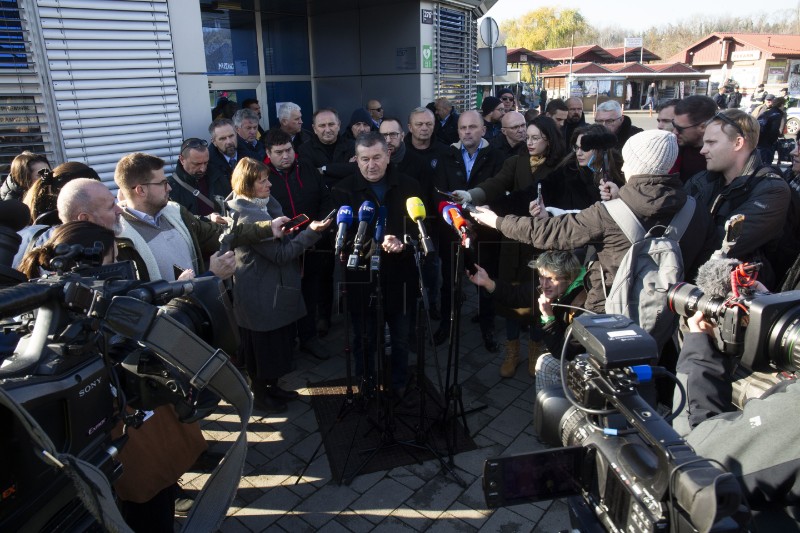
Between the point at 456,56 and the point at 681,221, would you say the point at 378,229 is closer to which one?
the point at 681,221

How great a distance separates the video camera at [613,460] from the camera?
4.21 ft

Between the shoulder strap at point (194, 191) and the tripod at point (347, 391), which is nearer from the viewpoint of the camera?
the tripod at point (347, 391)

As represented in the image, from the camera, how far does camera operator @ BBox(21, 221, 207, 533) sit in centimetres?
222

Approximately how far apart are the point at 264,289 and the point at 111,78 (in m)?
2.84

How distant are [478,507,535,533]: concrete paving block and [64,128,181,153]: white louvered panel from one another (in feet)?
15.5

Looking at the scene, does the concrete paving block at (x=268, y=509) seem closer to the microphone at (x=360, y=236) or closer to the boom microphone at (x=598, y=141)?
the microphone at (x=360, y=236)

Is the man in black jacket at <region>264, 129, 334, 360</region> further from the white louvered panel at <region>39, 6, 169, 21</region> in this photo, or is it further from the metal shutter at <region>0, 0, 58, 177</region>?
the metal shutter at <region>0, 0, 58, 177</region>

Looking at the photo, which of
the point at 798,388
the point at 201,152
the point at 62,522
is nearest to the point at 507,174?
the point at 201,152

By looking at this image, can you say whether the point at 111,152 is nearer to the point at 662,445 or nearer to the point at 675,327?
the point at 675,327

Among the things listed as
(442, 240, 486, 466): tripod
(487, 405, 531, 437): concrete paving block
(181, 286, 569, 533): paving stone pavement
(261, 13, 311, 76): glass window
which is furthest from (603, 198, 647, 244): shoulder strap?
(261, 13, 311, 76): glass window

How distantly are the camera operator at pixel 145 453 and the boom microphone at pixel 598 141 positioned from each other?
3.29 m

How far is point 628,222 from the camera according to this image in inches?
111

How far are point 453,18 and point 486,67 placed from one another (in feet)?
3.33

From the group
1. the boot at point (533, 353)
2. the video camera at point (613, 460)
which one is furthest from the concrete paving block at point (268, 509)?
the boot at point (533, 353)
